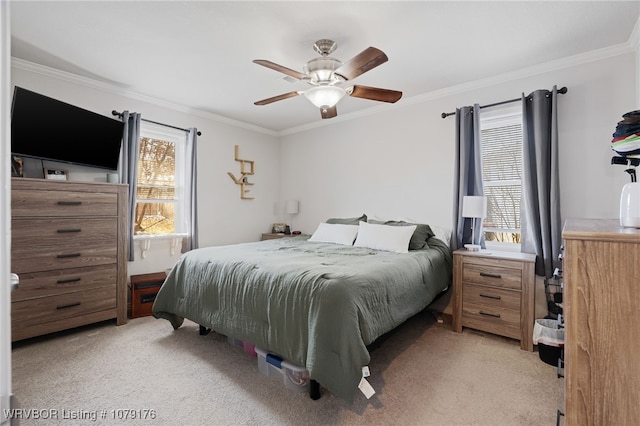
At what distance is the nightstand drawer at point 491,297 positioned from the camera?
262cm

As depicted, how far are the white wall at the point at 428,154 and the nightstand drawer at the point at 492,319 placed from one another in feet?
3.38

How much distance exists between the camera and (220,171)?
174 inches

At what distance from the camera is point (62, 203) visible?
8.84ft

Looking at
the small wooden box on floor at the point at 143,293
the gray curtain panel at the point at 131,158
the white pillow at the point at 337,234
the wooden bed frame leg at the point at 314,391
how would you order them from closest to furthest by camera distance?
the wooden bed frame leg at the point at 314,391 < the small wooden box on floor at the point at 143,293 < the gray curtain panel at the point at 131,158 < the white pillow at the point at 337,234

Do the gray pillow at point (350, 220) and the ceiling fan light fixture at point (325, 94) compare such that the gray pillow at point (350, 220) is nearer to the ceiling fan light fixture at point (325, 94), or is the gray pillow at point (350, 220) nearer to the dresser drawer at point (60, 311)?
the ceiling fan light fixture at point (325, 94)

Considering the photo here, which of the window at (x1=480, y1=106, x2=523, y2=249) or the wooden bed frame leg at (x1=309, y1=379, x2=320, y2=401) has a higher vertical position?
the window at (x1=480, y1=106, x2=523, y2=249)

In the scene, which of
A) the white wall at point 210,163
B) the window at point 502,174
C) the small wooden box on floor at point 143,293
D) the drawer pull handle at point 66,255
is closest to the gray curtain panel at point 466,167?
the window at point 502,174

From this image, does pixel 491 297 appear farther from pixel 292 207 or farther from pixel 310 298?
pixel 292 207

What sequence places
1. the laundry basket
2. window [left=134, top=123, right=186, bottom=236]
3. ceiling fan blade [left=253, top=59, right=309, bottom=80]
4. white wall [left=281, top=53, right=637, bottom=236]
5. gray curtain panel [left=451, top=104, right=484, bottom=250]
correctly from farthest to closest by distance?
1. window [left=134, top=123, right=186, bottom=236]
2. gray curtain panel [left=451, top=104, right=484, bottom=250]
3. white wall [left=281, top=53, right=637, bottom=236]
4. the laundry basket
5. ceiling fan blade [left=253, top=59, right=309, bottom=80]

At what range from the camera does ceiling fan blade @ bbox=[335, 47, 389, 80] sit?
74.8 inches

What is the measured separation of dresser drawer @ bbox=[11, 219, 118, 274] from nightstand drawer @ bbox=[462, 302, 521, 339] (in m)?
3.48

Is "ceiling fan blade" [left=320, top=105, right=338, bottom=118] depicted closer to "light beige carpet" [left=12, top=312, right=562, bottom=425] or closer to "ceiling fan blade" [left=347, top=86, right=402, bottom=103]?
"ceiling fan blade" [left=347, top=86, right=402, bottom=103]

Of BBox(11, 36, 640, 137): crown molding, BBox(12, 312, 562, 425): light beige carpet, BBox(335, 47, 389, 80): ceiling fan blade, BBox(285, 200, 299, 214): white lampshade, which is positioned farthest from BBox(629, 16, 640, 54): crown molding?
BBox(285, 200, 299, 214): white lampshade

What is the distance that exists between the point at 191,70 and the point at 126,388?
2.72 metres
